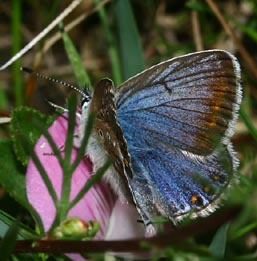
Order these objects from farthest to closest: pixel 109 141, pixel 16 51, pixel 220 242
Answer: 1. pixel 16 51
2. pixel 109 141
3. pixel 220 242

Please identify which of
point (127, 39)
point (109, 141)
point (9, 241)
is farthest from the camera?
point (127, 39)

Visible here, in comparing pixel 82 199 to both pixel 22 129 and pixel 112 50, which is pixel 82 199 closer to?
pixel 22 129

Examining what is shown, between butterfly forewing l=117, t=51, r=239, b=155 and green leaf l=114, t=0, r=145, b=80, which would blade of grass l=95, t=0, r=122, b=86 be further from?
butterfly forewing l=117, t=51, r=239, b=155

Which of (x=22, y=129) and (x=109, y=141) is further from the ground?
(x=22, y=129)

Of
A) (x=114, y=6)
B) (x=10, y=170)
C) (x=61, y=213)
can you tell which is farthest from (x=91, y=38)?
(x=61, y=213)

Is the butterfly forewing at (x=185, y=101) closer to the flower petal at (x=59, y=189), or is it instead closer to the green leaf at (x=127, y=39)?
the flower petal at (x=59, y=189)

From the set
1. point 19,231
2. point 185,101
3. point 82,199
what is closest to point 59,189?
point 82,199

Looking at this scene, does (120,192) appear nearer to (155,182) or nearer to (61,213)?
(155,182)

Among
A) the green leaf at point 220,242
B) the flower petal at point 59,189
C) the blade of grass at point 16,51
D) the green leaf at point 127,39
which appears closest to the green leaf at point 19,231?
the flower petal at point 59,189
